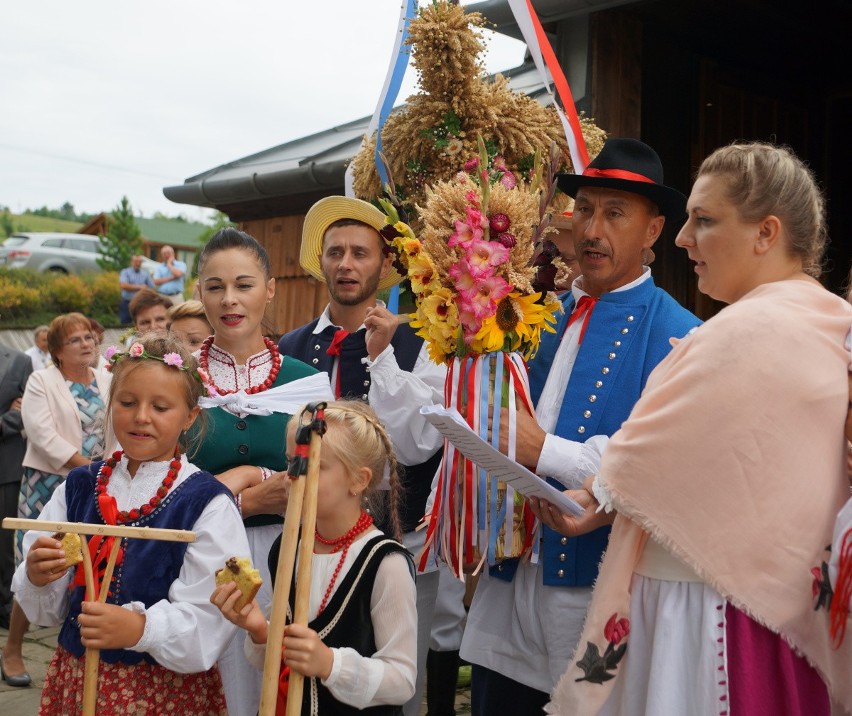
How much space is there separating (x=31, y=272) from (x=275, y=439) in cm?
2457

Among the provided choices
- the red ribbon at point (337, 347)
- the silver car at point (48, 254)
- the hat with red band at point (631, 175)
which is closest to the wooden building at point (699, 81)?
the hat with red band at point (631, 175)

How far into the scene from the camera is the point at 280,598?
199 centimetres

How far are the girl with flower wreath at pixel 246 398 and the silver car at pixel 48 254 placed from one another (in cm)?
2456

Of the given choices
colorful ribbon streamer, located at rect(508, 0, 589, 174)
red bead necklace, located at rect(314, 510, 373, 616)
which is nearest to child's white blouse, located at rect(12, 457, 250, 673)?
red bead necklace, located at rect(314, 510, 373, 616)

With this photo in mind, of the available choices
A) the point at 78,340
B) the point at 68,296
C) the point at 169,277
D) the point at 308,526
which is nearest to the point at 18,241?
A: the point at 68,296

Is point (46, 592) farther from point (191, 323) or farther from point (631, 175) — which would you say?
point (191, 323)

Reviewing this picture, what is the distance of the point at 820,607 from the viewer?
2111 millimetres

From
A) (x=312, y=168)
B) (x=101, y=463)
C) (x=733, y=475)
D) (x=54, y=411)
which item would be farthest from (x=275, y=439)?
(x=312, y=168)

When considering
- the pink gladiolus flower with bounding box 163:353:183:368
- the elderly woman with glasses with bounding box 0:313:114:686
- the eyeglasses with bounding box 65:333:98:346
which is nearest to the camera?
the pink gladiolus flower with bounding box 163:353:183:368

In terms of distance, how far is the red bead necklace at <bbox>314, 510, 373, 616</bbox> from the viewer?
2.50 m

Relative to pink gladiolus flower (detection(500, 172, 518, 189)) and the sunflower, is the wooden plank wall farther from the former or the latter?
the sunflower

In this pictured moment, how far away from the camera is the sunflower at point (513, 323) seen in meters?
2.61

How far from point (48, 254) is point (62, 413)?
25.2 meters

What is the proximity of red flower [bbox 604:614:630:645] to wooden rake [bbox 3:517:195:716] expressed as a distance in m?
0.97
